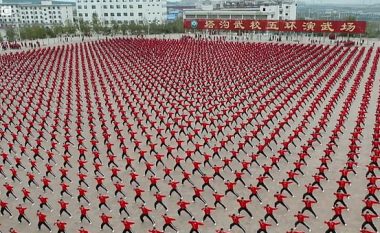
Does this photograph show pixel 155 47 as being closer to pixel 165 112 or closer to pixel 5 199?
pixel 165 112

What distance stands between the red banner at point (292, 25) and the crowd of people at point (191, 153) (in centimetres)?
1379

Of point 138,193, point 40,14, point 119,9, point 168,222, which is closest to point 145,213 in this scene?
point 168,222

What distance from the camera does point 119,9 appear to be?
288 ft

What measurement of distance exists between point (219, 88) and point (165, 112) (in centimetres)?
518

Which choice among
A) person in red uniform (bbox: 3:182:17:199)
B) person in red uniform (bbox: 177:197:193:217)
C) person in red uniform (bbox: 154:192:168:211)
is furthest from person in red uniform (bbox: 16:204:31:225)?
person in red uniform (bbox: 177:197:193:217)

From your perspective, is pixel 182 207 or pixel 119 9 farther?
pixel 119 9

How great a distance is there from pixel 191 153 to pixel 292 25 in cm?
3625

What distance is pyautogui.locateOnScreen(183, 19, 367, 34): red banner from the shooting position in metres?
42.3

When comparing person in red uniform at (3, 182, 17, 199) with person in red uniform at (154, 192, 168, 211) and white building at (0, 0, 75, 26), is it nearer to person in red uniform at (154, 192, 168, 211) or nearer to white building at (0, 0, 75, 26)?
person in red uniform at (154, 192, 168, 211)

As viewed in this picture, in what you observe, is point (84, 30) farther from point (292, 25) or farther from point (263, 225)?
point (263, 225)

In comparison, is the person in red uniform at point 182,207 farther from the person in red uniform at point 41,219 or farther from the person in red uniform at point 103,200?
the person in red uniform at point 41,219

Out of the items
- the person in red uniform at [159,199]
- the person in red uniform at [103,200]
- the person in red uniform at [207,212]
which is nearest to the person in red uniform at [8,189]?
the person in red uniform at [103,200]

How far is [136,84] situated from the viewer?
23891 millimetres

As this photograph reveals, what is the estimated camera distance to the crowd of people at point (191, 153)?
1006cm
